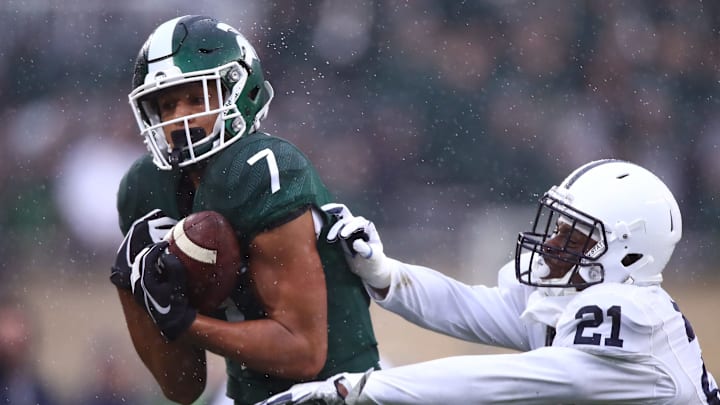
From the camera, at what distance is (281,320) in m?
2.34

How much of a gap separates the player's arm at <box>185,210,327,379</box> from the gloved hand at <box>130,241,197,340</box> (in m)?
0.04

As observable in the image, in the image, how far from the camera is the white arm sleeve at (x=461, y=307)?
2762 millimetres

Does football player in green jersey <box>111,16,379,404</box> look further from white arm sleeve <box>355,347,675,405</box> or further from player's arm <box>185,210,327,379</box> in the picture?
white arm sleeve <box>355,347,675,405</box>

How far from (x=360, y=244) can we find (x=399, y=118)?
3654 millimetres

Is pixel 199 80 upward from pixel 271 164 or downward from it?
upward

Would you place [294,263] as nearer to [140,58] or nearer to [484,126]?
[140,58]

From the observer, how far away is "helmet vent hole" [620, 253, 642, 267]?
2477mm

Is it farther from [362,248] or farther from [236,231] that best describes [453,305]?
[236,231]

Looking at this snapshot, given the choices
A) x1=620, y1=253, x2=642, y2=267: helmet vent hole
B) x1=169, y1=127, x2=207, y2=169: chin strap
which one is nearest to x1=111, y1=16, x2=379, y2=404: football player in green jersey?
x1=169, y1=127, x2=207, y2=169: chin strap

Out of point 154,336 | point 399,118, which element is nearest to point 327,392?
point 154,336

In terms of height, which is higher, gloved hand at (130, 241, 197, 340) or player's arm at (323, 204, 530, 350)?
gloved hand at (130, 241, 197, 340)

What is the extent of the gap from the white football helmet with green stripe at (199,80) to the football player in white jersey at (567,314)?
11.8 inches

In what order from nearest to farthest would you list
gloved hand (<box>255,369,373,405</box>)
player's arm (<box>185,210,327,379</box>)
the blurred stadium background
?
gloved hand (<box>255,369,373,405</box>) → player's arm (<box>185,210,327,379</box>) → the blurred stadium background

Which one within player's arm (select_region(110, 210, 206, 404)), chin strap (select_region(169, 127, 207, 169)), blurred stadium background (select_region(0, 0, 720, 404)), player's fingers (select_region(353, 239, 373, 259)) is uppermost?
chin strap (select_region(169, 127, 207, 169))
